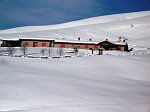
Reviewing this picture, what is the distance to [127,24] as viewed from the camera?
9825 cm

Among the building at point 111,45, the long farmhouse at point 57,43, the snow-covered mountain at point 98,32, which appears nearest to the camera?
the long farmhouse at point 57,43

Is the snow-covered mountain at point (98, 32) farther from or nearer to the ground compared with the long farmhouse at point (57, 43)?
farther from the ground

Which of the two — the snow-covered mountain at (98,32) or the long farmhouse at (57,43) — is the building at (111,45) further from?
the snow-covered mountain at (98,32)

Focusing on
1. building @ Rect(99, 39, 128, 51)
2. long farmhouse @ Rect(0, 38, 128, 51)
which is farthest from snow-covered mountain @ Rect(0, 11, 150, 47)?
building @ Rect(99, 39, 128, 51)

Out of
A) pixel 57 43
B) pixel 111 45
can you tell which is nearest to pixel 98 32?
pixel 111 45

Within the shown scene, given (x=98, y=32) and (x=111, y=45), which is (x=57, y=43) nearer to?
(x=111, y=45)

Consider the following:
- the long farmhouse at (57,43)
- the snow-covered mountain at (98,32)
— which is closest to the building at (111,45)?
the long farmhouse at (57,43)

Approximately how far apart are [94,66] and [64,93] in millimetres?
10475

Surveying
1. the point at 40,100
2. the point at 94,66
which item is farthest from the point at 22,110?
the point at 94,66

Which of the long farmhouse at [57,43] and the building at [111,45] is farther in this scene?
the building at [111,45]

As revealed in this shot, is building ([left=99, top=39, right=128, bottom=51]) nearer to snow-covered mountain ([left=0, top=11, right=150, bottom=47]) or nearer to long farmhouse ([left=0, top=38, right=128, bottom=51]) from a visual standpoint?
long farmhouse ([left=0, top=38, right=128, bottom=51])

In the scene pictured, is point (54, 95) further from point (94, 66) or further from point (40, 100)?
point (94, 66)

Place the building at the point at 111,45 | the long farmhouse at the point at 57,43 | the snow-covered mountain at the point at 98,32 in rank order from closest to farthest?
the long farmhouse at the point at 57,43 < the building at the point at 111,45 < the snow-covered mountain at the point at 98,32

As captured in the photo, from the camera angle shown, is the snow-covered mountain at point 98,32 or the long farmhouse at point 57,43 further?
the snow-covered mountain at point 98,32
